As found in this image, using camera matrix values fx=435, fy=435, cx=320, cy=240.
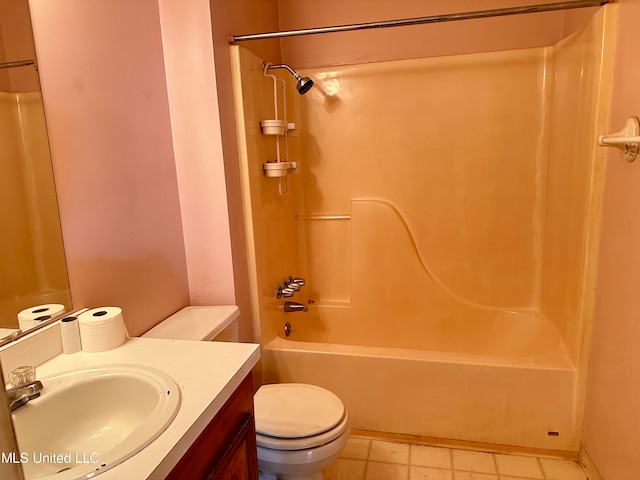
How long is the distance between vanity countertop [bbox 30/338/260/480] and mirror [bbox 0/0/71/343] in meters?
0.19

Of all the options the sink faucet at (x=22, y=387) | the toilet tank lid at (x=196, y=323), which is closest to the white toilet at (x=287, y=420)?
the toilet tank lid at (x=196, y=323)

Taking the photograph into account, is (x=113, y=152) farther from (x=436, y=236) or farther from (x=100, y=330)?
(x=436, y=236)

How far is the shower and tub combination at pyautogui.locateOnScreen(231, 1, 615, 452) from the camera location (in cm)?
190

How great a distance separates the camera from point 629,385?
4.85 feet

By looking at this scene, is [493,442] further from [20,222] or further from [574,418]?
[20,222]

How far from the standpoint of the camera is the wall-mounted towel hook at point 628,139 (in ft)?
4.58

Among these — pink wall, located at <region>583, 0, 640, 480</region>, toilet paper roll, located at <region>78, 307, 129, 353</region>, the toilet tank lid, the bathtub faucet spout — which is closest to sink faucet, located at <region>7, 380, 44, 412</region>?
toilet paper roll, located at <region>78, 307, 129, 353</region>

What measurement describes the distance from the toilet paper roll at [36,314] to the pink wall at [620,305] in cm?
178

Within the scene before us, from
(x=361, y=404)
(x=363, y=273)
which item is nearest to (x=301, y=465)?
(x=361, y=404)

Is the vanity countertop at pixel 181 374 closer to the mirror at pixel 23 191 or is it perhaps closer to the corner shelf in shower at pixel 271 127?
the mirror at pixel 23 191

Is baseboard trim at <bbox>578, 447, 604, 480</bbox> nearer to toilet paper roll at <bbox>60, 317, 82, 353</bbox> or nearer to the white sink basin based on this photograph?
the white sink basin

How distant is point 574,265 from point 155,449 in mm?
1833

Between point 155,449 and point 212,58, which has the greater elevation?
point 212,58

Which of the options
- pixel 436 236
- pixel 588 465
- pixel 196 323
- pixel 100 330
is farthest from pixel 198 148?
pixel 588 465
